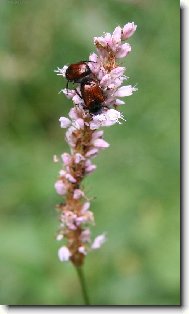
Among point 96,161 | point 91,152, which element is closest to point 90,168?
point 91,152

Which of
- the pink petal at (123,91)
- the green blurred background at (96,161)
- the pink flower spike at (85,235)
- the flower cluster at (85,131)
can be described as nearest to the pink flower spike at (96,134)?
the flower cluster at (85,131)

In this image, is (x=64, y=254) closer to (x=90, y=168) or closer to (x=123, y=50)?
(x=90, y=168)

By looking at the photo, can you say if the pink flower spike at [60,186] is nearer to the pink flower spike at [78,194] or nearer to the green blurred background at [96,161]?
the pink flower spike at [78,194]

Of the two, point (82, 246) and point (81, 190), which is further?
point (82, 246)

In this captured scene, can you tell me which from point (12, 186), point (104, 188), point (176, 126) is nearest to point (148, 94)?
point (176, 126)

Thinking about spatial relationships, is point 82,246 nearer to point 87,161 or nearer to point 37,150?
point 87,161
